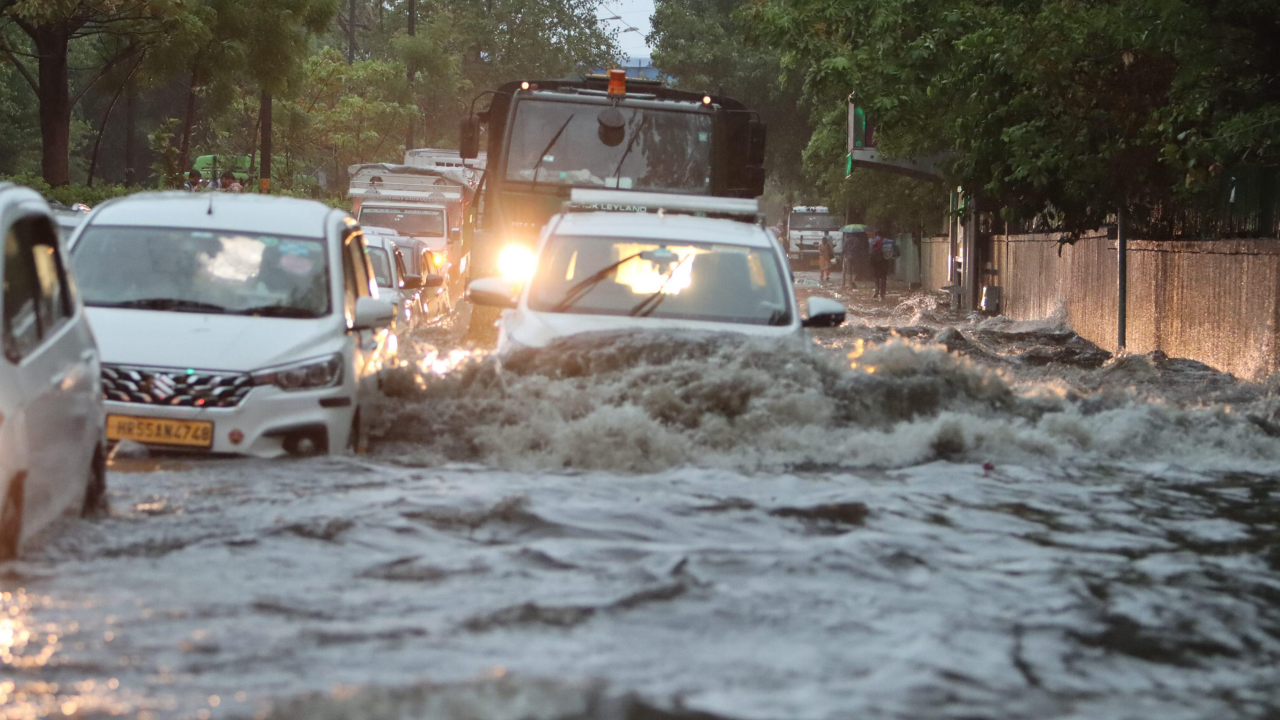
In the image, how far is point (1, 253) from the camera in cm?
638

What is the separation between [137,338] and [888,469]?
395cm

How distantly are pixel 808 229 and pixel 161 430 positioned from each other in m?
61.3

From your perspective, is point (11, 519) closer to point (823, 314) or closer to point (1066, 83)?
point (823, 314)

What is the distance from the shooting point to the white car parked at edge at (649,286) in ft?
35.9

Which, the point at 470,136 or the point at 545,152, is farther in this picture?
the point at 470,136

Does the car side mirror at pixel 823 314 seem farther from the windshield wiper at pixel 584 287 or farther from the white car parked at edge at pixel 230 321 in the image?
the white car parked at edge at pixel 230 321

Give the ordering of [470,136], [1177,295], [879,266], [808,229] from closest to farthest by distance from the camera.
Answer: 1. [470,136]
2. [1177,295]
3. [879,266]
4. [808,229]

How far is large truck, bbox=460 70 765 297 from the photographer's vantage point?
1717 centimetres

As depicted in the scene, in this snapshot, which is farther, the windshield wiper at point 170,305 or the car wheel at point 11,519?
the windshield wiper at point 170,305

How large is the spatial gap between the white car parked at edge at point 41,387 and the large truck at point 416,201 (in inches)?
1012

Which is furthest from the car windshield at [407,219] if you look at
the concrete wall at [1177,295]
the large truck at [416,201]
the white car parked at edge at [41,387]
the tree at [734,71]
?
the white car parked at edge at [41,387]

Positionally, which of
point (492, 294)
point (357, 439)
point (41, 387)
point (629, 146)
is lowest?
point (357, 439)

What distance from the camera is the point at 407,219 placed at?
36594 millimetres

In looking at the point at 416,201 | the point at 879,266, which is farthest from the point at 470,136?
the point at 879,266
